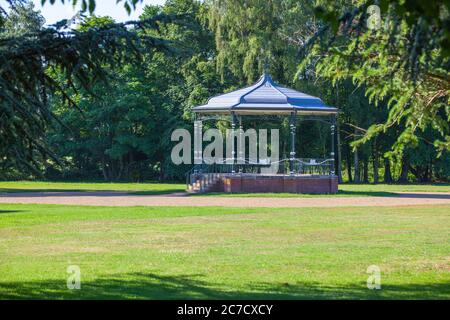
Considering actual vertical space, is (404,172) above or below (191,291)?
above

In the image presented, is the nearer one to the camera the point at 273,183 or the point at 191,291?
the point at 191,291

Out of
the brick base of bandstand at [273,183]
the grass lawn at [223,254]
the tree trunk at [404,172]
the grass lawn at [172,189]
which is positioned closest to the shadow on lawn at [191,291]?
the grass lawn at [223,254]

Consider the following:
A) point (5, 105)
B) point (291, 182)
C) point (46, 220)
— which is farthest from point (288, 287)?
point (291, 182)

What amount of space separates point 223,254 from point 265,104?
2241 centimetres

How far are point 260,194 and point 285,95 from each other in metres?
5.45

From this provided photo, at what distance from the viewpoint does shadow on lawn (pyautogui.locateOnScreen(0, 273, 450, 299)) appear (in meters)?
9.45

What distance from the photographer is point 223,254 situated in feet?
44.6

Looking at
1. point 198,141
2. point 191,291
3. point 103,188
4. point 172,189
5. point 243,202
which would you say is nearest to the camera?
point 191,291

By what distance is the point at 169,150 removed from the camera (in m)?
54.3

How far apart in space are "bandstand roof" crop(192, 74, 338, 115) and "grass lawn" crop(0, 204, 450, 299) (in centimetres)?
1285

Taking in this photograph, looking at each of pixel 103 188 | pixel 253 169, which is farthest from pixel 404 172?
pixel 103 188

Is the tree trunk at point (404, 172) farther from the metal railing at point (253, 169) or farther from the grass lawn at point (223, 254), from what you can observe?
the grass lawn at point (223, 254)

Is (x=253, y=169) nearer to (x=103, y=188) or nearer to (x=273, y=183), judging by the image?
(x=273, y=183)

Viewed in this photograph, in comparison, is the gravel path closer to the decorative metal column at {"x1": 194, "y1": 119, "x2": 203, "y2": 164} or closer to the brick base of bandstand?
the brick base of bandstand
